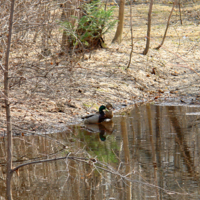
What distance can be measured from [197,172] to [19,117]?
5.30m

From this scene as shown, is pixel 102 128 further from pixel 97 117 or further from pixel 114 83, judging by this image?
pixel 114 83

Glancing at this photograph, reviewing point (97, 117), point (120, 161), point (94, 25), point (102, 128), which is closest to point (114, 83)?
point (94, 25)

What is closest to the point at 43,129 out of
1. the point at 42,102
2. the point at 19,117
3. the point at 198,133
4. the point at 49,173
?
the point at 19,117

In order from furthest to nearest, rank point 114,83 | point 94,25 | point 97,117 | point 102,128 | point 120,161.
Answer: point 94,25 < point 114,83 < point 97,117 < point 102,128 < point 120,161

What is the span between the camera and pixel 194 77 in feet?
49.8

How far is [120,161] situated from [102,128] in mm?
5367

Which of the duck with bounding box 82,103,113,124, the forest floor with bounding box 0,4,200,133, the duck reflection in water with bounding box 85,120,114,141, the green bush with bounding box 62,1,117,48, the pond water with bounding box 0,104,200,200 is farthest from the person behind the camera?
the green bush with bounding box 62,1,117,48

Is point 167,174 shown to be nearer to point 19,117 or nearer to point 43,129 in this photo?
point 43,129

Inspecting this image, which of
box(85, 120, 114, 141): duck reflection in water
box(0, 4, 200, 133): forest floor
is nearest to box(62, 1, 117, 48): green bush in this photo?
box(0, 4, 200, 133): forest floor

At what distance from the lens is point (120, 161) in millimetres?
4457

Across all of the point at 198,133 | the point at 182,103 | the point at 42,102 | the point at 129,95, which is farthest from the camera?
the point at 129,95

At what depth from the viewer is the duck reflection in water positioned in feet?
29.9

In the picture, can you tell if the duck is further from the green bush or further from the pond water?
the green bush

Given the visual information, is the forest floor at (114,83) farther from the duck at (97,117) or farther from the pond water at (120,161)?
the pond water at (120,161)
